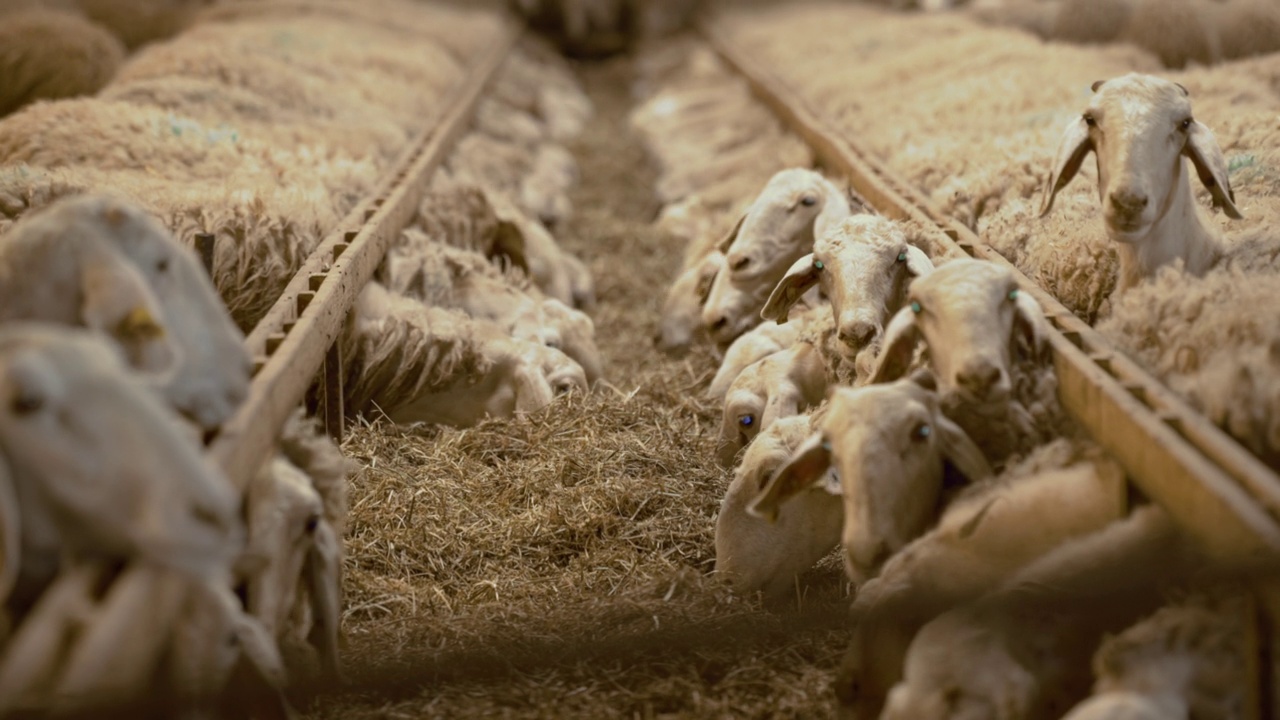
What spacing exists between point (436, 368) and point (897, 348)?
2.15 m

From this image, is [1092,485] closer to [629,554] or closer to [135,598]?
[629,554]


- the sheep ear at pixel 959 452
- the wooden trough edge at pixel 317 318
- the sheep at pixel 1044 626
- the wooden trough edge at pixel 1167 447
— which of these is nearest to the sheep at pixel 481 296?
the wooden trough edge at pixel 317 318

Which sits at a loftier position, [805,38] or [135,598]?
[135,598]

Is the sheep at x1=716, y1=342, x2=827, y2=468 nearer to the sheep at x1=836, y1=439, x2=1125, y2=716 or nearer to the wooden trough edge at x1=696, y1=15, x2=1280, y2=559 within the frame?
the wooden trough edge at x1=696, y1=15, x2=1280, y2=559

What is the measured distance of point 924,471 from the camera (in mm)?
2531

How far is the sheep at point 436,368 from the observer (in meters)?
4.32

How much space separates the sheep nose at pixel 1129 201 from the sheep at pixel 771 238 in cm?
174

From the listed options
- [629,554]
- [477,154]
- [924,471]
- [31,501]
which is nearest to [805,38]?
[477,154]

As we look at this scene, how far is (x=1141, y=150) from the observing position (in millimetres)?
3006

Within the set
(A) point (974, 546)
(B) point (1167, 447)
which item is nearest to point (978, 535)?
(A) point (974, 546)

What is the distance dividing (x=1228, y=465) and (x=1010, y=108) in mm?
4372

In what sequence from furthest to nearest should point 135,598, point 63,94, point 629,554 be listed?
1. point 63,94
2. point 629,554
3. point 135,598

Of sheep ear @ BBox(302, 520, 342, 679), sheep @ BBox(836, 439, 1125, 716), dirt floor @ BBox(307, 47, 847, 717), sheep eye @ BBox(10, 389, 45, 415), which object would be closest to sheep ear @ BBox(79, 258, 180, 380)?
sheep eye @ BBox(10, 389, 45, 415)

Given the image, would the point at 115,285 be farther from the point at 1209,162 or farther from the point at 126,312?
the point at 1209,162
